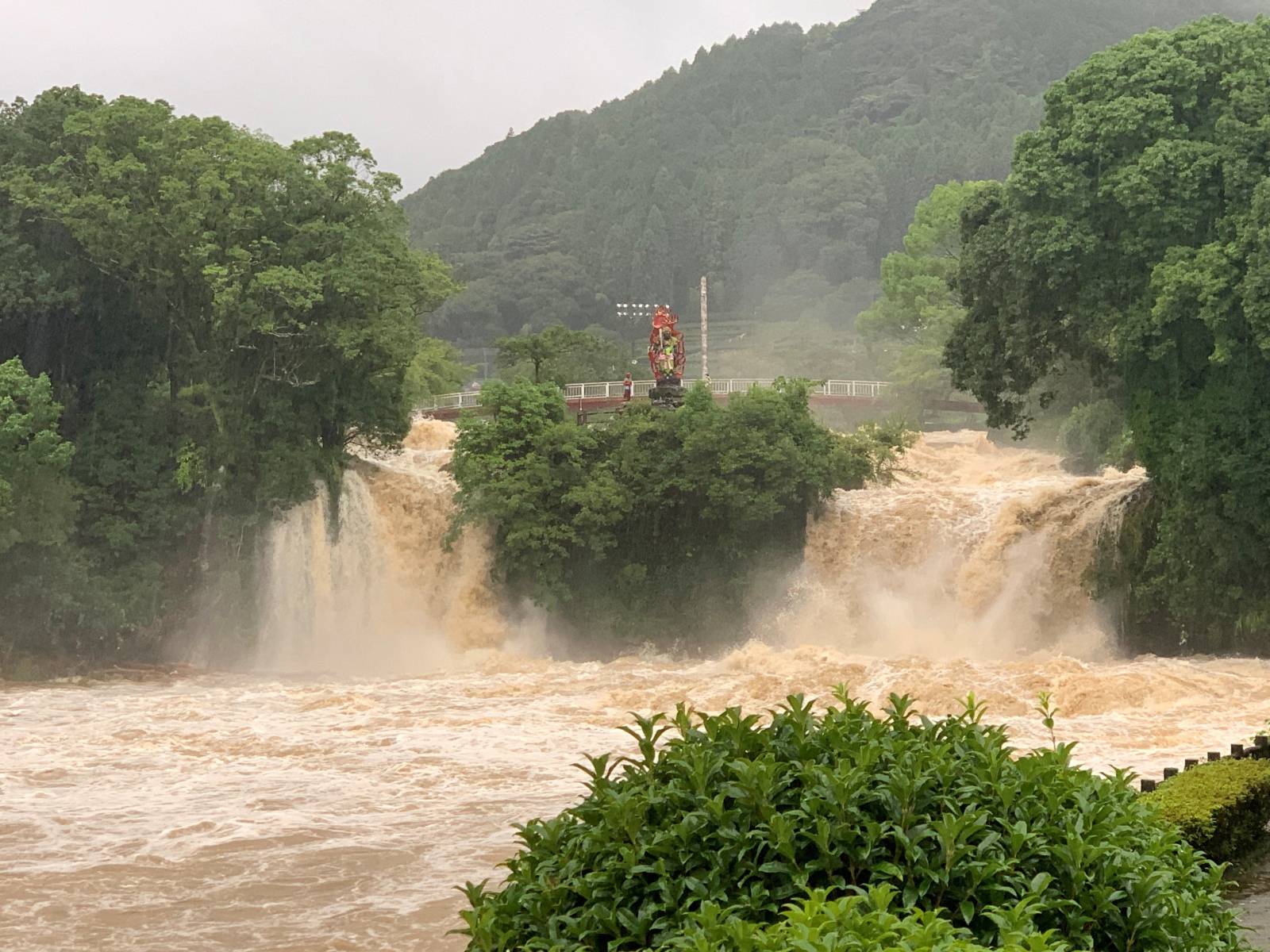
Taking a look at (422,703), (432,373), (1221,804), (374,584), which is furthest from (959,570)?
(1221,804)

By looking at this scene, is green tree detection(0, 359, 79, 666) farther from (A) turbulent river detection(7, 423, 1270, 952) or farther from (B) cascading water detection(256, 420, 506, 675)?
(B) cascading water detection(256, 420, 506, 675)

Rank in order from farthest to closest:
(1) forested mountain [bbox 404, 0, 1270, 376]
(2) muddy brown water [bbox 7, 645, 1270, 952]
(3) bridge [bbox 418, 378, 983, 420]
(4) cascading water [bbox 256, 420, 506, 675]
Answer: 1. (1) forested mountain [bbox 404, 0, 1270, 376]
2. (3) bridge [bbox 418, 378, 983, 420]
3. (4) cascading water [bbox 256, 420, 506, 675]
4. (2) muddy brown water [bbox 7, 645, 1270, 952]

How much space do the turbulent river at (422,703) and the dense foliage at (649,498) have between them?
829 mm

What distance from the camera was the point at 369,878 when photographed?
539 inches

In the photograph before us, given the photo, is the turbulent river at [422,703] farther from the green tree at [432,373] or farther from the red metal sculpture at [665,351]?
the red metal sculpture at [665,351]

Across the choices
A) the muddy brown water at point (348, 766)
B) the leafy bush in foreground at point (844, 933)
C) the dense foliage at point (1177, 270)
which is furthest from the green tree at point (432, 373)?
the leafy bush in foreground at point (844, 933)

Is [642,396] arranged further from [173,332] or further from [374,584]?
[173,332]

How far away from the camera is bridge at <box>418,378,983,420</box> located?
42.6m

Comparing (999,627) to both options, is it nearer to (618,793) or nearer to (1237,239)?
(1237,239)

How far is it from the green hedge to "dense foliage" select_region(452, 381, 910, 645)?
19423 millimetres

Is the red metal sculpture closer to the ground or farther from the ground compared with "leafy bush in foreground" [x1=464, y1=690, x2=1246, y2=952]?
farther from the ground

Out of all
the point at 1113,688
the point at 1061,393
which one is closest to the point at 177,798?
the point at 1113,688

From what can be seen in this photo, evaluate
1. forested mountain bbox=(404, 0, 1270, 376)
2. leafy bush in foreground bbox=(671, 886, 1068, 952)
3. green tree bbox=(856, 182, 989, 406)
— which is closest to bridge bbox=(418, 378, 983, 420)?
green tree bbox=(856, 182, 989, 406)

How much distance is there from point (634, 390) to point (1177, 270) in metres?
27.0
